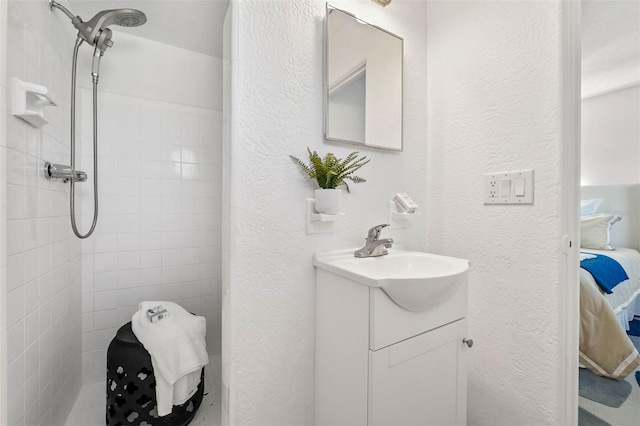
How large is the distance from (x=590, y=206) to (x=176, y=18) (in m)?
3.39

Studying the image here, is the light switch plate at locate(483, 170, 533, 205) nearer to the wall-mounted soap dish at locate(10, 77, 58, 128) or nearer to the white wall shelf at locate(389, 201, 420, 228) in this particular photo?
the white wall shelf at locate(389, 201, 420, 228)

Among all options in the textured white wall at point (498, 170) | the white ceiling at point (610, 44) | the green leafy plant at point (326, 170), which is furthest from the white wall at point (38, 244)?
the white ceiling at point (610, 44)

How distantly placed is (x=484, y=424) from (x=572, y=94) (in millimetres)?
1368

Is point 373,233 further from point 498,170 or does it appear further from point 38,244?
point 38,244

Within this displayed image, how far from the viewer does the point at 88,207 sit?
159 cm

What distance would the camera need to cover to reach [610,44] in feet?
6.09

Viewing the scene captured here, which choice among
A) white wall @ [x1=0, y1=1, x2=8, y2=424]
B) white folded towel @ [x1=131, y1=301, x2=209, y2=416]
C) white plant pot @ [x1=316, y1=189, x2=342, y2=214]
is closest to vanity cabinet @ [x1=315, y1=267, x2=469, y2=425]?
white plant pot @ [x1=316, y1=189, x2=342, y2=214]

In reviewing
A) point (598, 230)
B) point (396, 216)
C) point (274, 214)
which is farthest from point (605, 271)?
point (274, 214)

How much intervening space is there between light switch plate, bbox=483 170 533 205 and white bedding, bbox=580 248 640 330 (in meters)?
1.21

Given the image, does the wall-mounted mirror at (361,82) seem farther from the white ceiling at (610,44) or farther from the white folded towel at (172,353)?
the white ceiling at (610,44)

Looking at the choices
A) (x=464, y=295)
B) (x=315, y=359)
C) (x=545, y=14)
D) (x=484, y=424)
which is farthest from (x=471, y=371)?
(x=545, y=14)

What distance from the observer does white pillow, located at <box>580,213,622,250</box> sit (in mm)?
2203

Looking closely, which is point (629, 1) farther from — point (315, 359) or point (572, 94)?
point (315, 359)

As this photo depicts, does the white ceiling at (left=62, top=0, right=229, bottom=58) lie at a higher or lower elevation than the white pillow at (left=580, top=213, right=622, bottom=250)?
higher
